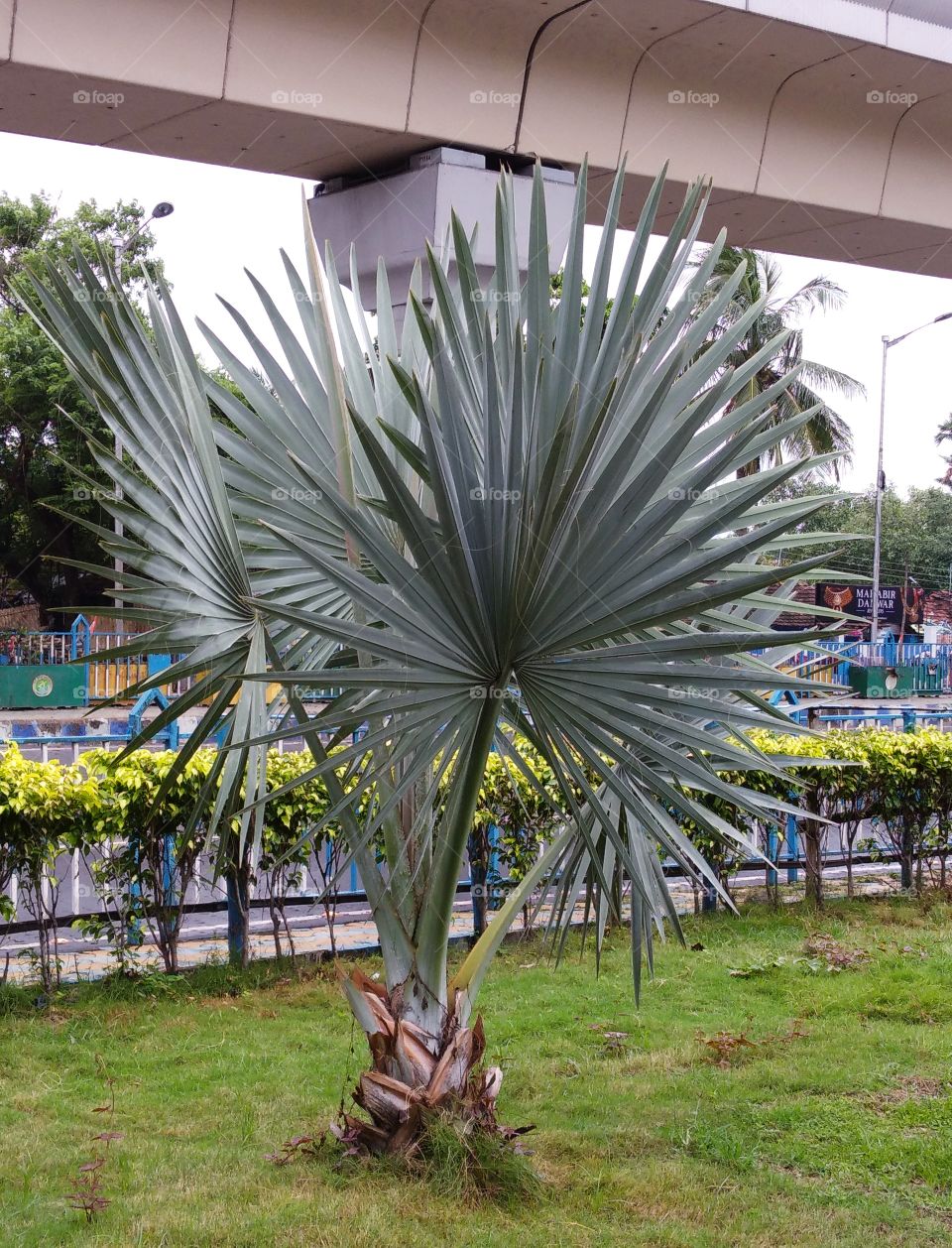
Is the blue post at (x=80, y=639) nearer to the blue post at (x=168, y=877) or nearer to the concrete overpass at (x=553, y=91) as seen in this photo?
the blue post at (x=168, y=877)

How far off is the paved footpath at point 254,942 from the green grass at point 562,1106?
0.39 meters

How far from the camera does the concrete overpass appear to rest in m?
4.86

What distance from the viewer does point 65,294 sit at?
3.14 m

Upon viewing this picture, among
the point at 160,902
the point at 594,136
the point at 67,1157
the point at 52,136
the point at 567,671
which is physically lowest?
the point at 67,1157

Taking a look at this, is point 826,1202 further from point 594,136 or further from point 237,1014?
point 594,136

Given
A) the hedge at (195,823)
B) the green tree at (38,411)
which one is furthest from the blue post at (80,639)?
the hedge at (195,823)

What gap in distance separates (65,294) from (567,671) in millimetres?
1625

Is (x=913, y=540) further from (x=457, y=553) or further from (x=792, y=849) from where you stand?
(x=457, y=553)

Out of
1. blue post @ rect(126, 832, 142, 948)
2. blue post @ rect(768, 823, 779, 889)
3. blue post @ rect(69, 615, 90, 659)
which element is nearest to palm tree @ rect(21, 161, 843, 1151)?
blue post @ rect(126, 832, 142, 948)

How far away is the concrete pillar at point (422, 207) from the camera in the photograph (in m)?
5.46

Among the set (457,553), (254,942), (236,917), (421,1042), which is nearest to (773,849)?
(254,942)

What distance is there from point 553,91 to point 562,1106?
15.1ft

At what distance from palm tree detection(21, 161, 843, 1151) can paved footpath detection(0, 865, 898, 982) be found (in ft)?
8.91

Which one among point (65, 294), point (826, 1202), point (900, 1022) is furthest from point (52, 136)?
point (900, 1022)
